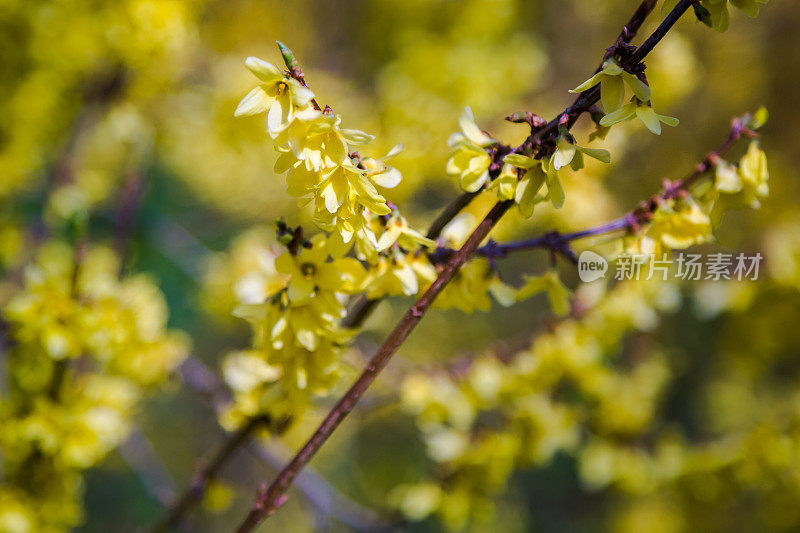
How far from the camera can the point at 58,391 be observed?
3.59 ft

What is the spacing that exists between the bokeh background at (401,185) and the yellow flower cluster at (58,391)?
9.9 inches

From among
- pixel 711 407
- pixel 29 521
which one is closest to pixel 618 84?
pixel 29 521

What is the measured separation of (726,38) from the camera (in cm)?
254

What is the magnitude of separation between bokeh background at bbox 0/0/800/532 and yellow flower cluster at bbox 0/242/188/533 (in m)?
0.25

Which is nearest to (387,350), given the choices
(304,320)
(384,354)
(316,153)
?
(384,354)

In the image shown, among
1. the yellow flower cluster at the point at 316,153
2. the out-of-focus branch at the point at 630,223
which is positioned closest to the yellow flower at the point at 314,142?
the yellow flower cluster at the point at 316,153

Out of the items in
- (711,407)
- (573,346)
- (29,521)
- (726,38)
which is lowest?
(29,521)

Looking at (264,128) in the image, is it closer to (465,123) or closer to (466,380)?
(466,380)

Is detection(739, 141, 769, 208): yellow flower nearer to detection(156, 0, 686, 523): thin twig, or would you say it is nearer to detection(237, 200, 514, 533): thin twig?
detection(156, 0, 686, 523): thin twig

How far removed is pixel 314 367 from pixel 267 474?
3.32m

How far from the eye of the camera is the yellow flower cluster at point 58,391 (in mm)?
1024

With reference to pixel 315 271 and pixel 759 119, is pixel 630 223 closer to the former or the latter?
pixel 759 119

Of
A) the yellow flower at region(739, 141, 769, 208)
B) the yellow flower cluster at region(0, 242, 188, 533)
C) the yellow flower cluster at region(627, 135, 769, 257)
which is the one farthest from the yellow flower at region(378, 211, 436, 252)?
the yellow flower cluster at region(0, 242, 188, 533)

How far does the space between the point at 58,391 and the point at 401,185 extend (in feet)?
3.78
